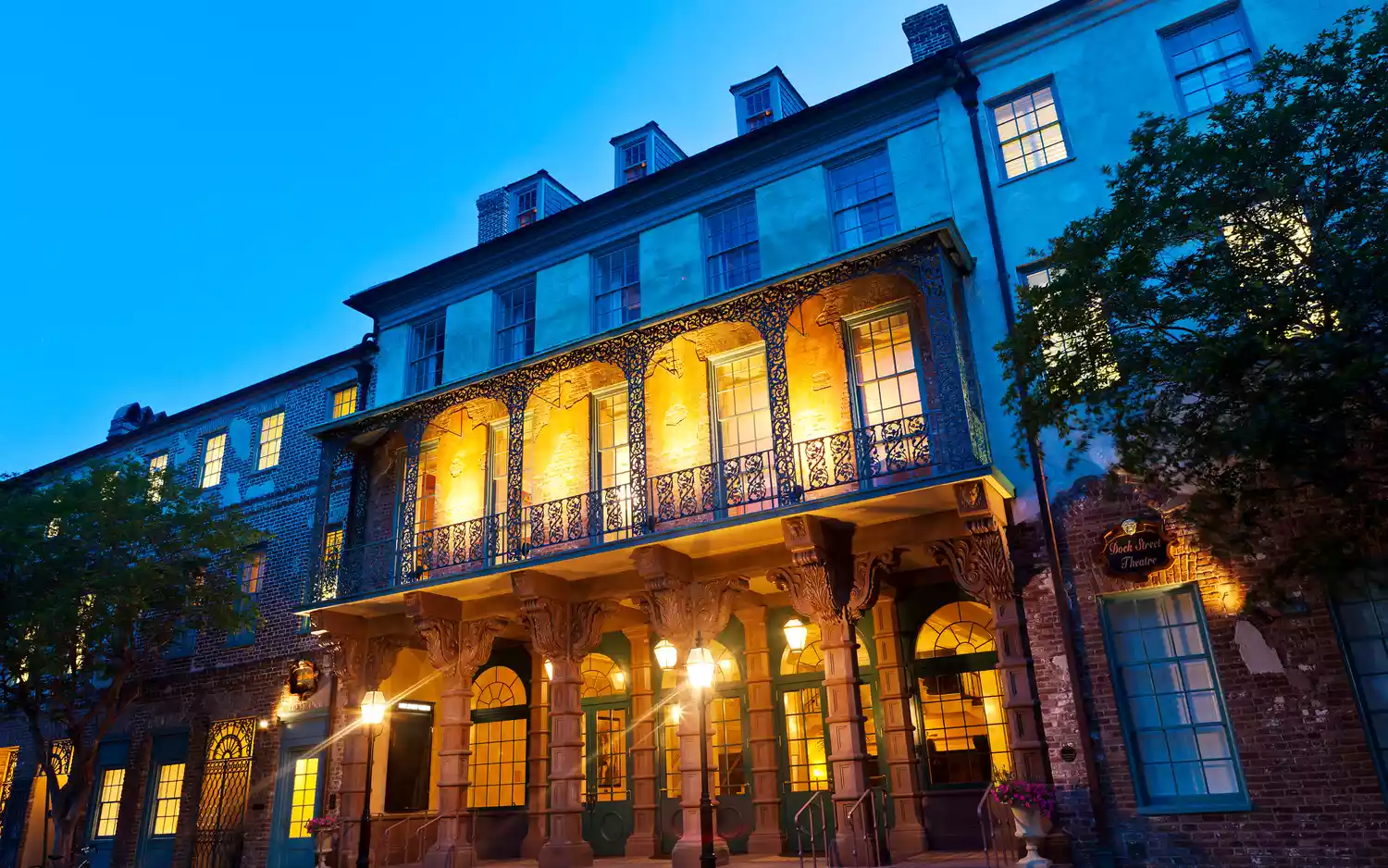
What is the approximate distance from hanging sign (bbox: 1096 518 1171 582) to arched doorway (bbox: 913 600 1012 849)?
2.27 metres

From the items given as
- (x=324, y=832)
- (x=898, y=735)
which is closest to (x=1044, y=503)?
(x=898, y=735)

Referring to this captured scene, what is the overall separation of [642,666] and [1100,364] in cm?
980

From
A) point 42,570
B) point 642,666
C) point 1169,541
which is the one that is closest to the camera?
point 1169,541

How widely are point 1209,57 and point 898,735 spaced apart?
10.4 metres

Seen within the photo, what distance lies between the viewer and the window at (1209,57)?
12.4 meters

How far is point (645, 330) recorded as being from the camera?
13.5 metres

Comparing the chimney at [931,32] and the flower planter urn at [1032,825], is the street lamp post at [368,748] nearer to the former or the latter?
the flower planter urn at [1032,825]

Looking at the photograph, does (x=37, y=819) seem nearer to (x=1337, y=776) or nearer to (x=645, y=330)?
(x=645, y=330)

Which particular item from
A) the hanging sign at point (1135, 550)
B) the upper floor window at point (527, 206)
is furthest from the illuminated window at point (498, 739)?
Answer: the hanging sign at point (1135, 550)

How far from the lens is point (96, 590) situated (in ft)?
57.3

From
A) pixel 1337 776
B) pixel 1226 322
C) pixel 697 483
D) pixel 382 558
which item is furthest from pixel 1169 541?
pixel 382 558

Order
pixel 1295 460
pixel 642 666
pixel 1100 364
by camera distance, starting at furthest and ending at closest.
→ pixel 642 666
pixel 1100 364
pixel 1295 460

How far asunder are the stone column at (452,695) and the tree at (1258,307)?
9562mm

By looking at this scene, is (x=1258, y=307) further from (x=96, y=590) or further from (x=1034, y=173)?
(x=96, y=590)
